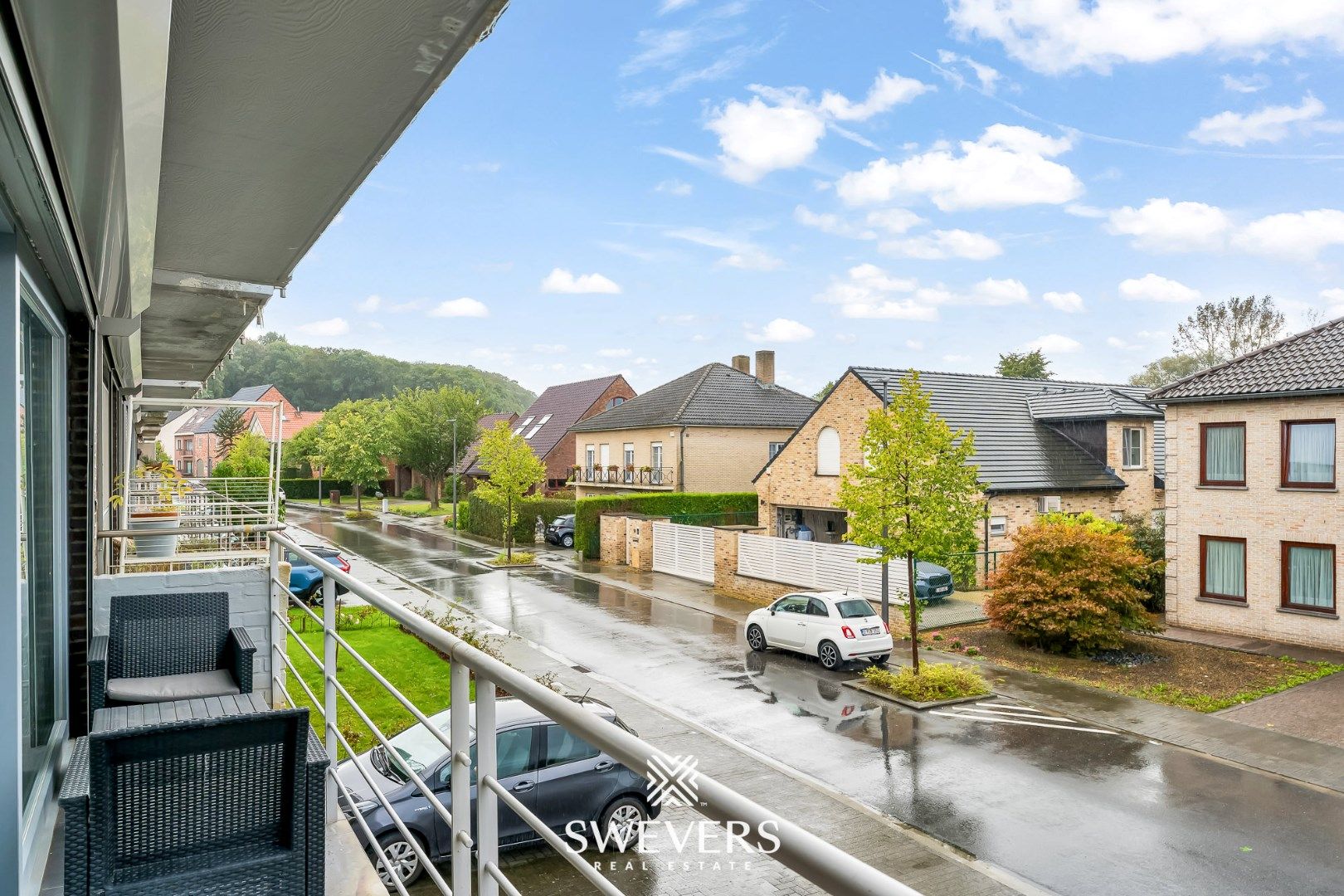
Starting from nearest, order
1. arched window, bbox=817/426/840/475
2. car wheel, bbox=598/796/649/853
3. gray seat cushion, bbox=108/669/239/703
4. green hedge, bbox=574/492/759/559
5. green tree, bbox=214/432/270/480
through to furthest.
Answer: gray seat cushion, bbox=108/669/239/703 < car wheel, bbox=598/796/649/853 < arched window, bbox=817/426/840/475 < green hedge, bbox=574/492/759/559 < green tree, bbox=214/432/270/480

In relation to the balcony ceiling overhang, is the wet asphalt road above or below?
below

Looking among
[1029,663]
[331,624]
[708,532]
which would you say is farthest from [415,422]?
[331,624]

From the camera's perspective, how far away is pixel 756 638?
1588 centimetres

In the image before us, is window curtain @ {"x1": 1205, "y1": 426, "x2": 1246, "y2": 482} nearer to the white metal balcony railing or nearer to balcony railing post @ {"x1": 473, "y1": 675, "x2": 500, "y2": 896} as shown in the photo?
the white metal balcony railing

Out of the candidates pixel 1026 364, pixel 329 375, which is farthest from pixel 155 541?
pixel 329 375

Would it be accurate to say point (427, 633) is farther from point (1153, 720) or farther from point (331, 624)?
point (1153, 720)

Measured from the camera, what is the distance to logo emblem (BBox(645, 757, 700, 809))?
3.73ft

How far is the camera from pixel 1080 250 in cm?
5700

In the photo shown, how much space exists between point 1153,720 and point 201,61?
13.0m

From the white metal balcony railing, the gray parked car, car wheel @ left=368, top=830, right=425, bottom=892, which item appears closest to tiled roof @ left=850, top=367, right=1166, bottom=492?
the gray parked car

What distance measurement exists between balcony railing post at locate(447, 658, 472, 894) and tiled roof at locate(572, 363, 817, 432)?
32084 mm

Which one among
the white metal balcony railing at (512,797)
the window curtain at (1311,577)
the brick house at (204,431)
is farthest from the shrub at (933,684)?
the brick house at (204,431)

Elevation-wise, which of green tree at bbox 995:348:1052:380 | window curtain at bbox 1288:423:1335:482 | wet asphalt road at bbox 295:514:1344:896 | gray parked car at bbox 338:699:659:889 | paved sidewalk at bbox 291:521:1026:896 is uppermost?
green tree at bbox 995:348:1052:380

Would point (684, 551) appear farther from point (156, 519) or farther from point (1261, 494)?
point (156, 519)
